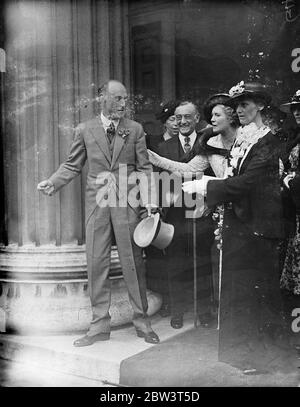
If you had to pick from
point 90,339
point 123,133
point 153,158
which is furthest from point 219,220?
point 90,339

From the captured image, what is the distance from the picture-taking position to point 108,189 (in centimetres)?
420

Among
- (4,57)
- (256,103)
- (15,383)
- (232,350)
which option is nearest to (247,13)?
(256,103)

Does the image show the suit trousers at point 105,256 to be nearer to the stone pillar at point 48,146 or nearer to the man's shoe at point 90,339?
the man's shoe at point 90,339

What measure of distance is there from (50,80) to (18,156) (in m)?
0.68

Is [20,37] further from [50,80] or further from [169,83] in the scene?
[169,83]

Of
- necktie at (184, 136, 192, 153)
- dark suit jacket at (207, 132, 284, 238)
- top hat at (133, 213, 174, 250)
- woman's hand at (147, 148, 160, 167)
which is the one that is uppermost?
necktie at (184, 136, 192, 153)

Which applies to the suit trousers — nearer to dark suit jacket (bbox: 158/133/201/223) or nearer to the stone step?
the stone step

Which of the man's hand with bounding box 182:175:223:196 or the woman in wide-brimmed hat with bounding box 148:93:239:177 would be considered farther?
the woman in wide-brimmed hat with bounding box 148:93:239:177

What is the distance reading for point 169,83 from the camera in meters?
4.60

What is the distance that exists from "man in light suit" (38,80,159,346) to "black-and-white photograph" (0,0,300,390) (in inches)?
0.4

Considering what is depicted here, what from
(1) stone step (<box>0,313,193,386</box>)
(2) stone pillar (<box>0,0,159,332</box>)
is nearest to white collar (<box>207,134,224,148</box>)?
(2) stone pillar (<box>0,0,159,332</box>)

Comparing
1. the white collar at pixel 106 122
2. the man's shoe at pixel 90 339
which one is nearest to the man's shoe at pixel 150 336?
the man's shoe at pixel 90 339

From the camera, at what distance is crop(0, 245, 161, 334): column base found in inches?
171

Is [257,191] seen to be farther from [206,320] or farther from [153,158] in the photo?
[206,320]
